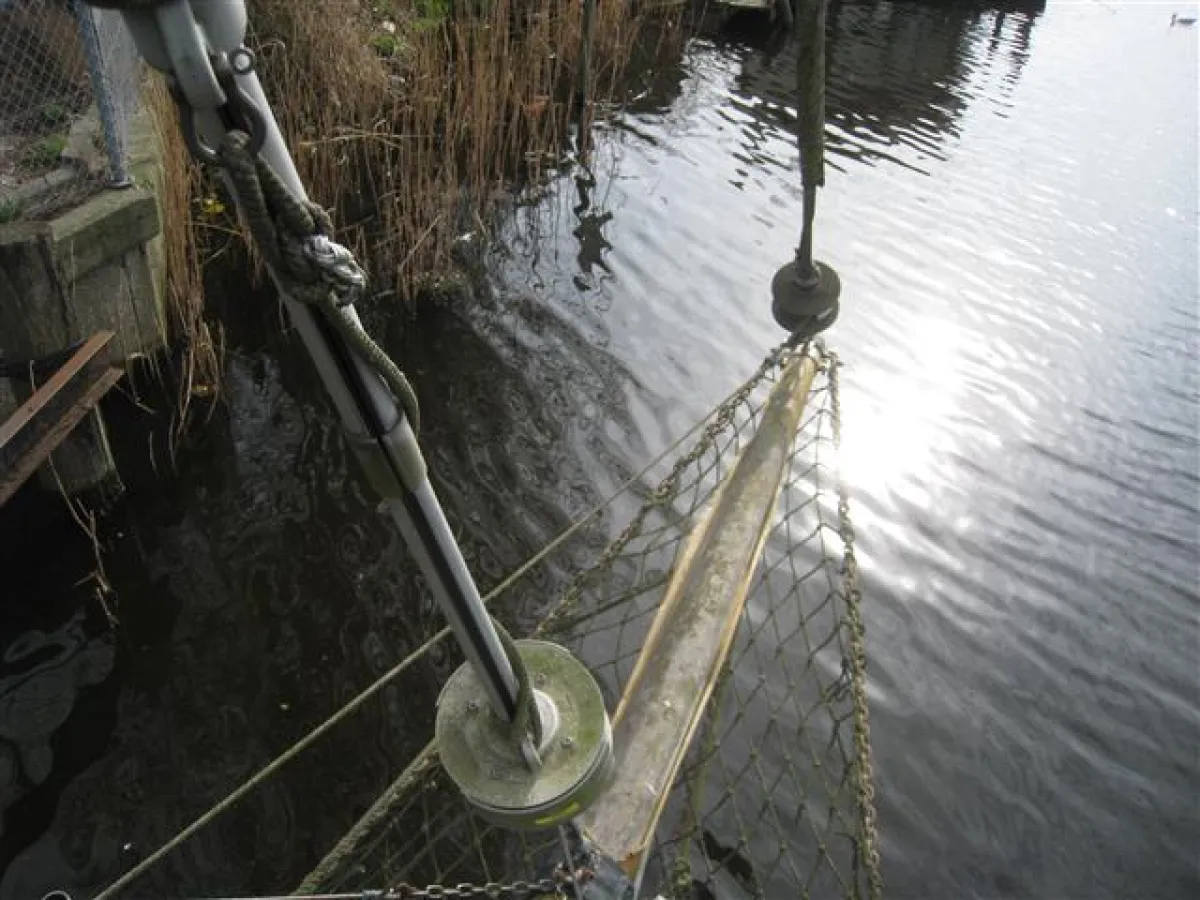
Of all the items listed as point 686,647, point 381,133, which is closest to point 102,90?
point 381,133

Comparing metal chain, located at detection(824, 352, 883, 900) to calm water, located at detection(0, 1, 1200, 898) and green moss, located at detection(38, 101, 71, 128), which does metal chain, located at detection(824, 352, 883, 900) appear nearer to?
calm water, located at detection(0, 1, 1200, 898)

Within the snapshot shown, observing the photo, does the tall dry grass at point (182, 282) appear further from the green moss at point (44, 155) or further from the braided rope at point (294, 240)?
the braided rope at point (294, 240)

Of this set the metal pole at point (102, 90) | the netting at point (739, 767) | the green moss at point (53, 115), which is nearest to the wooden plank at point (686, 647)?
the netting at point (739, 767)

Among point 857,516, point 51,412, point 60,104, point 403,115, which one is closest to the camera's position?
point 51,412

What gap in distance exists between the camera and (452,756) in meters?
1.33

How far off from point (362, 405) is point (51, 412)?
10.5ft

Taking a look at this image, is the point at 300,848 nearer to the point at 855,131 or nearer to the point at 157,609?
the point at 157,609

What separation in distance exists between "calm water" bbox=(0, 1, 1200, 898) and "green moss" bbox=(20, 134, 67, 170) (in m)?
1.54

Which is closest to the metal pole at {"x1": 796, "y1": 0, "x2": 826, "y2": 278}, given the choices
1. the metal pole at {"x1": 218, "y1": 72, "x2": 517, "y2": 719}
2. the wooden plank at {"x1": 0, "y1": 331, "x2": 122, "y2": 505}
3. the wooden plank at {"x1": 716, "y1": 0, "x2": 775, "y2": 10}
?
the metal pole at {"x1": 218, "y1": 72, "x2": 517, "y2": 719}

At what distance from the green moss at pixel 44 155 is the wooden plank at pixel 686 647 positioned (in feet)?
12.1

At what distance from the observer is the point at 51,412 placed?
3.46 metres

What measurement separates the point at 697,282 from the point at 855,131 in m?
5.04

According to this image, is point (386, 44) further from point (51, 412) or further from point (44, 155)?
point (51, 412)

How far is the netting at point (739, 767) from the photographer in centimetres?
292
